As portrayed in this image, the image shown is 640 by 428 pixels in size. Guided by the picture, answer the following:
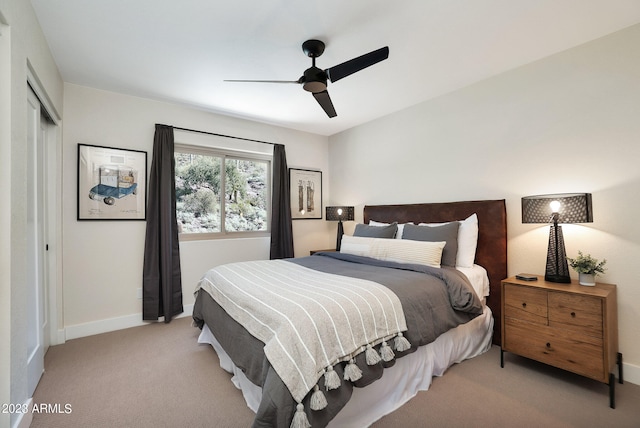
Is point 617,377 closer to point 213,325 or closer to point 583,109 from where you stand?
point 583,109

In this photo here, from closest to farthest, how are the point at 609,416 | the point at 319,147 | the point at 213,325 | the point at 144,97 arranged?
the point at 609,416 < the point at 213,325 < the point at 144,97 < the point at 319,147

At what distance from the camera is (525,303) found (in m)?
2.25

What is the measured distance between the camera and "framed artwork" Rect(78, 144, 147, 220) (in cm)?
305

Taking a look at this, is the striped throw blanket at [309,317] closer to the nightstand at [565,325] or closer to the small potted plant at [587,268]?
the nightstand at [565,325]

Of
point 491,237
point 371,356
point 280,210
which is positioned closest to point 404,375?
point 371,356

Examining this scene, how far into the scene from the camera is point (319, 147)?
194 inches

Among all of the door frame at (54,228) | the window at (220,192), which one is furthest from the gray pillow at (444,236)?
the door frame at (54,228)

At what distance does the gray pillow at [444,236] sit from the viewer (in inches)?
108

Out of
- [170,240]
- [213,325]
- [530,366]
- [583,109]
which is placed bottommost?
[530,366]

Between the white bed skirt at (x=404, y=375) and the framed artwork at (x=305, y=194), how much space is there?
242 centimetres

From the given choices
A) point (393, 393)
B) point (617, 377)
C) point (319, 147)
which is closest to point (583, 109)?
Answer: point (617, 377)

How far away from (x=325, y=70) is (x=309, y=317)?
171 cm

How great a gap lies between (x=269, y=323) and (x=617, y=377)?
2687mm

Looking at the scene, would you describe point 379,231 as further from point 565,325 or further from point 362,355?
point 362,355
